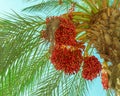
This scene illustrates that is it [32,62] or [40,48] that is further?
[32,62]

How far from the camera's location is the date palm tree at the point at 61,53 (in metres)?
4.39

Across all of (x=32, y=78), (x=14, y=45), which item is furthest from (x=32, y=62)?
(x=14, y=45)

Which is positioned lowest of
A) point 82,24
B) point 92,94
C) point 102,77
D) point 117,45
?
point 92,94

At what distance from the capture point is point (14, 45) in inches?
190

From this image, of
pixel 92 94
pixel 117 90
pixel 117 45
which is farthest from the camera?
pixel 92 94

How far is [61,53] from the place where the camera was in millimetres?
4195

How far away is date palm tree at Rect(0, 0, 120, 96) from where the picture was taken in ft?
14.4

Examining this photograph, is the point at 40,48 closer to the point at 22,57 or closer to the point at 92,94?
the point at 22,57

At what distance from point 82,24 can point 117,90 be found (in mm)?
1170

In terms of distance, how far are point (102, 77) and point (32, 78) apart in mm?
1100

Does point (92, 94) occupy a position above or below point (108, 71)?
below

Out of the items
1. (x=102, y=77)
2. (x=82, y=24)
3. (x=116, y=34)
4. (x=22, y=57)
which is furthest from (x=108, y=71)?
(x=22, y=57)

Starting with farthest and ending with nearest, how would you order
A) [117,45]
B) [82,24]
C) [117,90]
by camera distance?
1. [82,24]
2. [117,45]
3. [117,90]

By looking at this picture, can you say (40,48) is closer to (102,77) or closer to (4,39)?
(4,39)
